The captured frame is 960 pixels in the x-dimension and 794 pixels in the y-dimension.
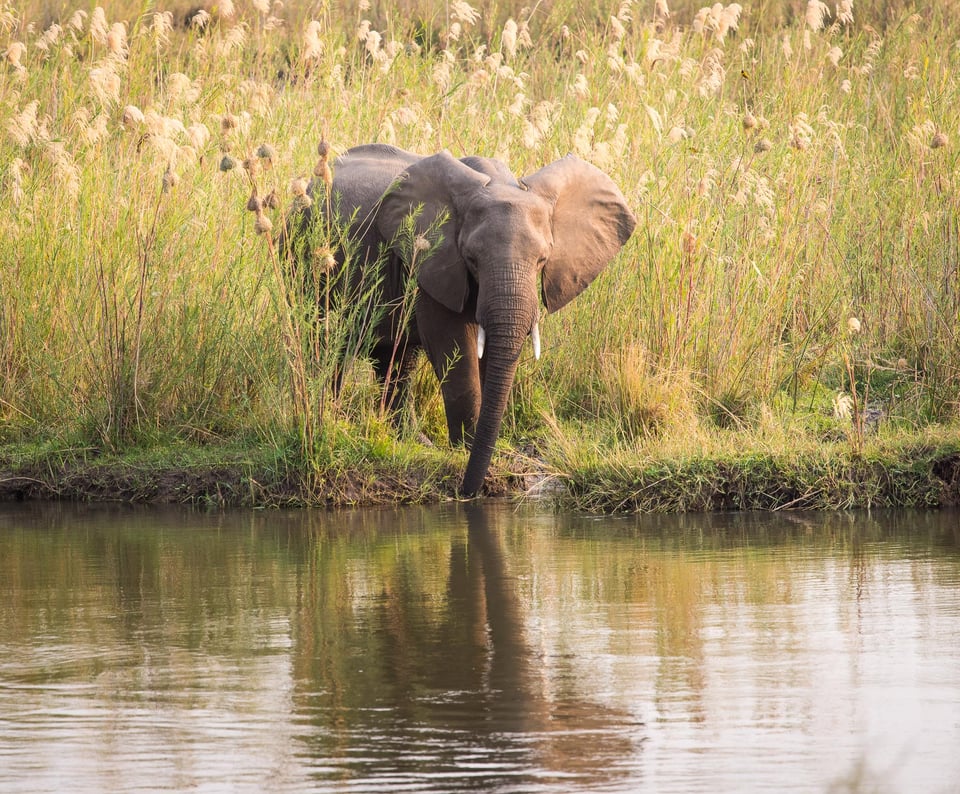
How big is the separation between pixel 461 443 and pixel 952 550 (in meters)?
3.44

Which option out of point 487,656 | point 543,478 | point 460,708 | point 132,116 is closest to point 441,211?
point 543,478

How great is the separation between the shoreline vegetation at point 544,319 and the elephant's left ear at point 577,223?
63 cm

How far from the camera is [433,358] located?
1000cm

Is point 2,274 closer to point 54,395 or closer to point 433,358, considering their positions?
point 54,395

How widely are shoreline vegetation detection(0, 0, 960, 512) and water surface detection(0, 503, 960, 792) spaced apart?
2.77ft

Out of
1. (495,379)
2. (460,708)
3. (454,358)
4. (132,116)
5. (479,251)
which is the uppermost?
(132,116)

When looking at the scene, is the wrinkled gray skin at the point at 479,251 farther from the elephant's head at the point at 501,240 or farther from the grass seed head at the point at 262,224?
the grass seed head at the point at 262,224

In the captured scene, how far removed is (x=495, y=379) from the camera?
9375 millimetres

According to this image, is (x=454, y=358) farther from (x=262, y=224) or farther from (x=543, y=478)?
(x=262, y=224)

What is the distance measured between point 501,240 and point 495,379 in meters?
0.78

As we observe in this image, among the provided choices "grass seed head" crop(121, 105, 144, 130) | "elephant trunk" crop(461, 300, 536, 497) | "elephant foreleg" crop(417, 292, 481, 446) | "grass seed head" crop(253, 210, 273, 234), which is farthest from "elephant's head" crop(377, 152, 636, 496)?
"grass seed head" crop(121, 105, 144, 130)

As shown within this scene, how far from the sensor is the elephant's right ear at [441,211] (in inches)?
382

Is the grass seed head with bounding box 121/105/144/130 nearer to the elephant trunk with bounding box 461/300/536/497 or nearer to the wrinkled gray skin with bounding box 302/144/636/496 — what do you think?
the wrinkled gray skin with bounding box 302/144/636/496

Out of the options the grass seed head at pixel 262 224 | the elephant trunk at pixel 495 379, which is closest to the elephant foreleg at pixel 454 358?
the elephant trunk at pixel 495 379
